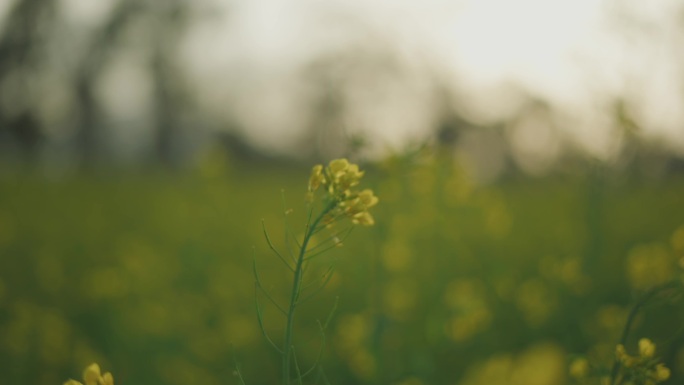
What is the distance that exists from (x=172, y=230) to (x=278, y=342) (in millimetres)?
4022

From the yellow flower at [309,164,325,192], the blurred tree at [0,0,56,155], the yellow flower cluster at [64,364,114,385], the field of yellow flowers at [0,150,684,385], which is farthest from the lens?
the blurred tree at [0,0,56,155]

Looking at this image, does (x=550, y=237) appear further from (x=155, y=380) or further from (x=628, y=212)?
(x=155, y=380)

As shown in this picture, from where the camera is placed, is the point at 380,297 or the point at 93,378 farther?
the point at 380,297

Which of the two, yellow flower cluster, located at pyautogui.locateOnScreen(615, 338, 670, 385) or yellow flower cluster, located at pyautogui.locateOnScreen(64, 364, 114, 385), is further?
yellow flower cluster, located at pyautogui.locateOnScreen(615, 338, 670, 385)

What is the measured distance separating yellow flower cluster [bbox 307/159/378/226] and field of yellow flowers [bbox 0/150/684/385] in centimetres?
10

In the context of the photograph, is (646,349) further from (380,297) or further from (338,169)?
(380,297)

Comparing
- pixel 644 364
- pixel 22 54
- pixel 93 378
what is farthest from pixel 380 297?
pixel 22 54

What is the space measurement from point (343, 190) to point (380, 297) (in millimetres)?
1171

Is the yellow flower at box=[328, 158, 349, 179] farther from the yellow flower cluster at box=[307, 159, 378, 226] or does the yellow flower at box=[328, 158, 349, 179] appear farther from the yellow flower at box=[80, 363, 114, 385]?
the yellow flower at box=[80, 363, 114, 385]

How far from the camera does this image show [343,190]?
3.89 ft

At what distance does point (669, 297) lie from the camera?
138cm

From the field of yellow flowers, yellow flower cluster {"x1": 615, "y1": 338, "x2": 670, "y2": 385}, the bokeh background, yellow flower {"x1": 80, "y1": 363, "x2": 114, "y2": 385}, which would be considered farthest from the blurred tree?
yellow flower cluster {"x1": 615, "y1": 338, "x2": 670, "y2": 385}

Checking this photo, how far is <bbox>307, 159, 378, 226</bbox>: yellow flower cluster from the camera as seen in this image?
46.2 inches

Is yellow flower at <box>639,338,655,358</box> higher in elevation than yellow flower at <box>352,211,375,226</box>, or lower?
lower
